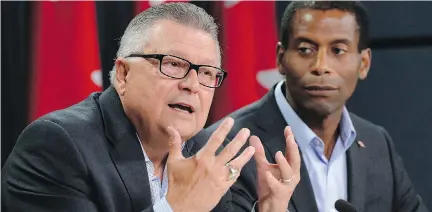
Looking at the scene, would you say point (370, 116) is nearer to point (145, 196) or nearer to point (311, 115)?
point (311, 115)

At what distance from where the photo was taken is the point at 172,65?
50.2 inches

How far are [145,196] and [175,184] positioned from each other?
174 millimetres

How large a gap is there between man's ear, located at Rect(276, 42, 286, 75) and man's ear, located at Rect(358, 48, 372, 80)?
236mm

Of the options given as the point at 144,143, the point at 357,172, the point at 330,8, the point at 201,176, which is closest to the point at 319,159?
the point at 357,172

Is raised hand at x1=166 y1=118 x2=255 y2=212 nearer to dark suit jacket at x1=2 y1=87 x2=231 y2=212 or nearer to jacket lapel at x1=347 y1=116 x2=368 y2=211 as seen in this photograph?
dark suit jacket at x1=2 y1=87 x2=231 y2=212

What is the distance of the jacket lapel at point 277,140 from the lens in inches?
65.8

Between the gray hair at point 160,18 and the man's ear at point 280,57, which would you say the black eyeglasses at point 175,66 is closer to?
the gray hair at point 160,18

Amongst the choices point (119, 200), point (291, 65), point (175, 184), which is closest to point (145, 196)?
point (119, 200)

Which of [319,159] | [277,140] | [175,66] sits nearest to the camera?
[175,66]

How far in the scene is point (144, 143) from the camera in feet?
4.45

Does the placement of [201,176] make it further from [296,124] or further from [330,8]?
[330,8]

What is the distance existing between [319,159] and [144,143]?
0.67 m

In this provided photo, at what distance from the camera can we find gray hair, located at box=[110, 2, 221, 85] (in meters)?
1.30

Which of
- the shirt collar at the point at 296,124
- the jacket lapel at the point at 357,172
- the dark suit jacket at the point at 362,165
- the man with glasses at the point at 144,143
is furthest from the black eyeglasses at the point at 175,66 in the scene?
the jacket lapel at the point at 357,172
